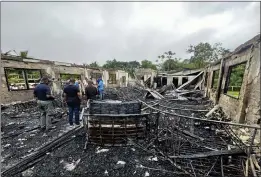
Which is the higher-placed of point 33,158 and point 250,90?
point 250,90

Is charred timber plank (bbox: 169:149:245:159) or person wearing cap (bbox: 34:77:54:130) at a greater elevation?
person wearing cap (bbox: 34:77:54:130)

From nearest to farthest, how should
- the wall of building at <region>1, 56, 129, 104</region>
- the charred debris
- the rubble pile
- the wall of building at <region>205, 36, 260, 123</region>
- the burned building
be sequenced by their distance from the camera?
the charred debris
the rubble pile
the wall of building at <region>205, 36, 260, 123</region>
the wall of building at <region>1, 56, 129, 104</region>
the burned building

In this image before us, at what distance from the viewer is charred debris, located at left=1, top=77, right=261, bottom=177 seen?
2.90 metres

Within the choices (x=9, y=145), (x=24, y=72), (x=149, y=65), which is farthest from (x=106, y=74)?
(x=149, y=65)

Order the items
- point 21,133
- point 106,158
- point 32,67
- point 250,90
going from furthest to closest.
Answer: point 32,67 < point 21,133 < point 250,90 < point 106,158

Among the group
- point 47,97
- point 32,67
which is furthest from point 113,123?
point 32,67

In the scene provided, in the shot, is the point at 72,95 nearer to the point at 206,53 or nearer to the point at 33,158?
the point at 33,158

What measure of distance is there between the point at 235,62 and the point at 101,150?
586 cm

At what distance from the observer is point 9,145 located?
4180mm

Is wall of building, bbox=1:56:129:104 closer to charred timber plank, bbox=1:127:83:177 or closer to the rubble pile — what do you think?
the rubble pile

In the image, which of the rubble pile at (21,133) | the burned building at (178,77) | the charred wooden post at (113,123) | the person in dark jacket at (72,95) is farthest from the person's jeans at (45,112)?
the burned building at (178,77)

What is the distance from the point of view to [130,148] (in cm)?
381

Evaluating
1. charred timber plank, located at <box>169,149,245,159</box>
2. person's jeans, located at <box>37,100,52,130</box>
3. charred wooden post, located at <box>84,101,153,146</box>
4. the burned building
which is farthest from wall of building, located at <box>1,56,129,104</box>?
the burned building

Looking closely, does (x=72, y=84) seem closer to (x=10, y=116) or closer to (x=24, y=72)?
(x=10, y=116)
